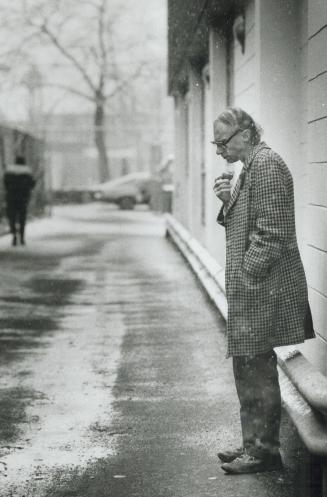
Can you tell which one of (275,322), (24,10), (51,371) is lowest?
(51,371)

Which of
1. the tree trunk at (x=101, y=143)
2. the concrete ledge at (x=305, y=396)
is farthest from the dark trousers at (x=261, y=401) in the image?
the tree trunk at (x=101, y=143)

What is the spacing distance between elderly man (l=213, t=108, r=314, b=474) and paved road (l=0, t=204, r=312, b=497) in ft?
0.91

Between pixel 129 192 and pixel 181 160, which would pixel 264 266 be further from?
pixel 129 192

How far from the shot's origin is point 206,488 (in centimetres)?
432

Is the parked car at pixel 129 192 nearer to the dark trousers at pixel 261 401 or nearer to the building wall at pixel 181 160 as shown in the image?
the building wall at pixel 181 160

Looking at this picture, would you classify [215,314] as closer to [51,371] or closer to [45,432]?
[51,371]

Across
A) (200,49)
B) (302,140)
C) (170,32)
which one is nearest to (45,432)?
(302,140)

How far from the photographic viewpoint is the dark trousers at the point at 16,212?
748 inches

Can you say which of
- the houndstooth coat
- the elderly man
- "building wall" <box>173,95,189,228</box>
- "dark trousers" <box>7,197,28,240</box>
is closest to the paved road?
the elderly man

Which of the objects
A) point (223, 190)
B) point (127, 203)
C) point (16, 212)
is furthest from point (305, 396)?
point (127, 203)

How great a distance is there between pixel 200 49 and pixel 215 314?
19.4 feet

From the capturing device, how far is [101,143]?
46281 millimetres

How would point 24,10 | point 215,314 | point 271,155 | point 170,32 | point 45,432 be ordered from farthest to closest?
point 24,10 → point 170,32 → point 215,314 → point 45,432 → point 271,155

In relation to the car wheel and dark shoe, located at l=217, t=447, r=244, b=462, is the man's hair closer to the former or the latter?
dark shoe, located at l=217, t=447, r=244, b=462
